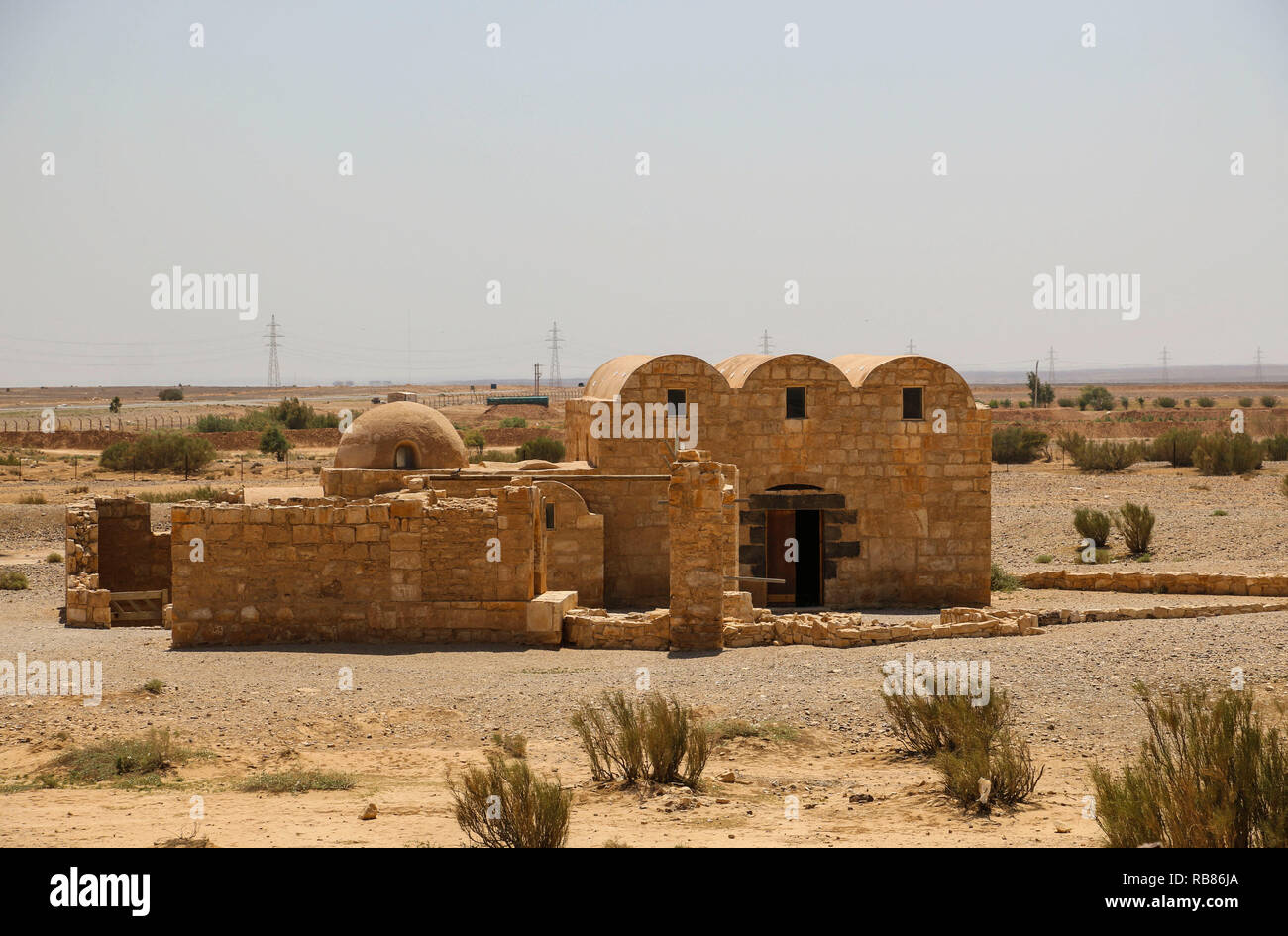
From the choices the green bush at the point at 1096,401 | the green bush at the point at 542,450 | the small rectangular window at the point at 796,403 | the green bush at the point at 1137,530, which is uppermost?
the green bush at the point at 1096,401

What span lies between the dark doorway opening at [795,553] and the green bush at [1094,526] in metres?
7.48

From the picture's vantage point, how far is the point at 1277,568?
697 inches

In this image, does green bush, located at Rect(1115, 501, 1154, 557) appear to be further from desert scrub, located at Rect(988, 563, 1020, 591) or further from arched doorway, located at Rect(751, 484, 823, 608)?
arched doorway, located at Rect(751, 484, 823, 608)

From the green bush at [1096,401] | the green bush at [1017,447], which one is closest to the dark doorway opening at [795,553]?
the green bush at [1017,447]

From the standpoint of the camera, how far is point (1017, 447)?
4316 centimetres

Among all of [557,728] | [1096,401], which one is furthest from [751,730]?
[1096,401]

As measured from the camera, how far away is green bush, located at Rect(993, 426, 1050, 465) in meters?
43.2

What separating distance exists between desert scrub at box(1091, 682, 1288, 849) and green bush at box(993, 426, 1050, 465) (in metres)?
37.9

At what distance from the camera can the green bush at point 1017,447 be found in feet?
142

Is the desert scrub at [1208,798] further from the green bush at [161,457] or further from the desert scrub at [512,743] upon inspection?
the green bush at [161,457]

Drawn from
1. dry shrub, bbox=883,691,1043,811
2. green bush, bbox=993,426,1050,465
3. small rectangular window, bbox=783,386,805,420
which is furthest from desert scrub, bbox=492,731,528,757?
green bush, bbox=993,426,1050,465
